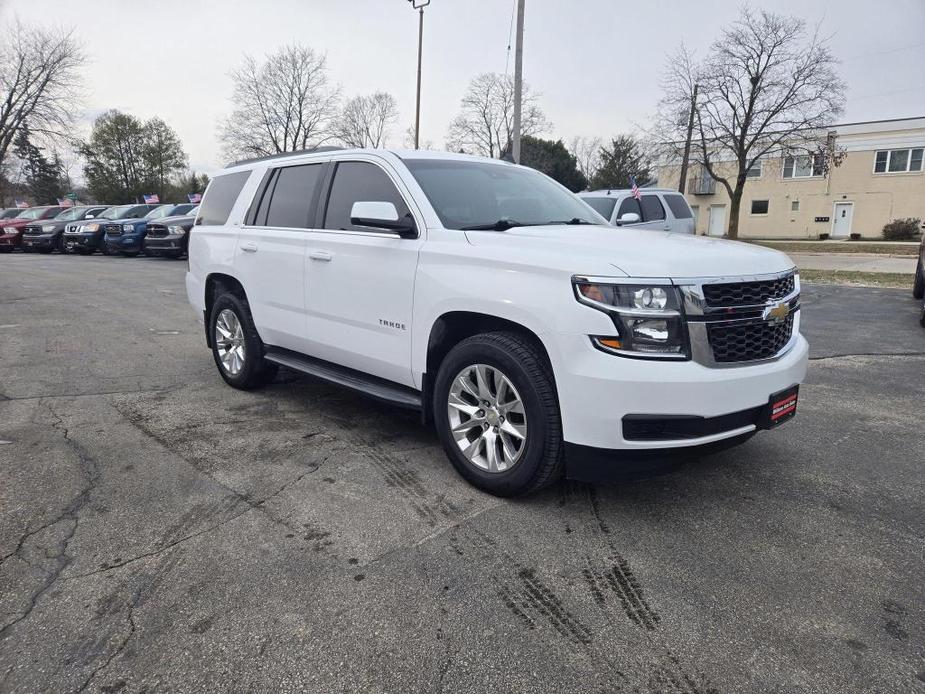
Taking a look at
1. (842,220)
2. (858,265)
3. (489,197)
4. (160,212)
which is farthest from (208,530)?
(842,220)

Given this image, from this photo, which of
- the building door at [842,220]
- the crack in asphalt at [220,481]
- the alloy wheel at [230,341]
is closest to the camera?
the crack in asphalt at [220,481]

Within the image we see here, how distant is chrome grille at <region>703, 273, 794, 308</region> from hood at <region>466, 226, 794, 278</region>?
6 centimetres

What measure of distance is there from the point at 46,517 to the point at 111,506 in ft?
0.93

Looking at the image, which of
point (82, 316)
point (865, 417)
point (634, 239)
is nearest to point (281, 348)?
point (634, 239)

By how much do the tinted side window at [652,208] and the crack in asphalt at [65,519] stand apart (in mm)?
9878

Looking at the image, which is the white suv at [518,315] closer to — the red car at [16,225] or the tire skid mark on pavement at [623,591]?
the tire skid mark on pavement at [623,591]

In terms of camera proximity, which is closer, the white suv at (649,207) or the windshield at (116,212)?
the white suv at (649,207)

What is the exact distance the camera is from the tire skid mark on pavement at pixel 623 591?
2.11 metres

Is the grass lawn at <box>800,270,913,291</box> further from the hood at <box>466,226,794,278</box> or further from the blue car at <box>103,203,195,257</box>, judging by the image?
the blue car at <box>103,203,195,257</box>

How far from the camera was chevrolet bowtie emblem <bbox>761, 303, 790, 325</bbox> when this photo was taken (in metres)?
3.18

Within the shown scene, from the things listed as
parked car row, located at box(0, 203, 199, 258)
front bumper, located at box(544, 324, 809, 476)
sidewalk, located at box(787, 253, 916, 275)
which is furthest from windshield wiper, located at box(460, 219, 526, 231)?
sidewalk, located at box(787, 253, 916, 275)

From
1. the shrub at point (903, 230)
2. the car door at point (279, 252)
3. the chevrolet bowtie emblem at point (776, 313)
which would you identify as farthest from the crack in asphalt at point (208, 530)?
the shrub at point (903, 230)

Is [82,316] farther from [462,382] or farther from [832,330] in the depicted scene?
[832,330]

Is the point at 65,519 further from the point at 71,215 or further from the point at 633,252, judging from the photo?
the point at 71,215
